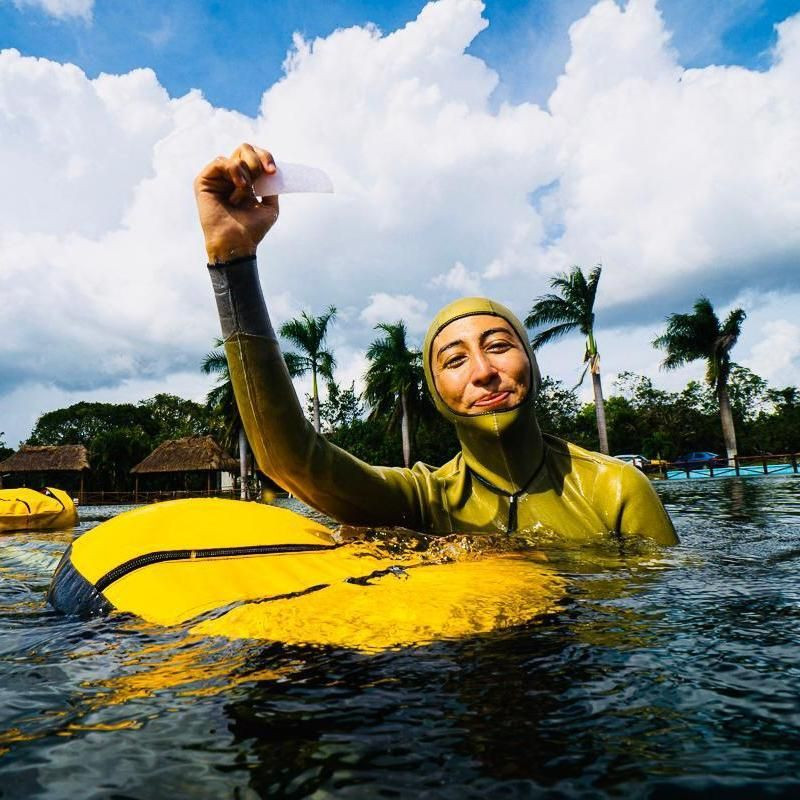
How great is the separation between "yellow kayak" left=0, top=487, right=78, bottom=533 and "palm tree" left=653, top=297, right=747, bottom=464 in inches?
983

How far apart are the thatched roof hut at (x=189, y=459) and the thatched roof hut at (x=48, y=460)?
3.38 meters

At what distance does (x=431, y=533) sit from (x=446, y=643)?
5.14ft

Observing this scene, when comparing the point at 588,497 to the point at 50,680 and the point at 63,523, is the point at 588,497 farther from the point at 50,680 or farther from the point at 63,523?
the point at 63,523

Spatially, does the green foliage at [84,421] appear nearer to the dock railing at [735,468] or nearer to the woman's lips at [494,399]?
the dock railing at [735,468]

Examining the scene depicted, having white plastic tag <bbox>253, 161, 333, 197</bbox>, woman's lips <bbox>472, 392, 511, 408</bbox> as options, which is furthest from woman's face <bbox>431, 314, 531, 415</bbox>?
white plastic tag <bbox>253, 161, 333, 197</bbox>

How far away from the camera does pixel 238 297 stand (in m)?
2.21

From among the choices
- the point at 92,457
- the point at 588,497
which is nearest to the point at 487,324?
the point at 588,497

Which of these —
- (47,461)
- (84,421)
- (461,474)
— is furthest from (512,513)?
(84,421)

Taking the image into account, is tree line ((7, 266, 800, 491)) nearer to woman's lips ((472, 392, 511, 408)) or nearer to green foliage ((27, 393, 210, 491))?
green foliage ((27, 393, 210, 491))

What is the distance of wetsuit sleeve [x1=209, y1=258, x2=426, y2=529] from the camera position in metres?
2.22

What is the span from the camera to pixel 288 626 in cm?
159

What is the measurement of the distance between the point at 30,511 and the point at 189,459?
2139 centimetres

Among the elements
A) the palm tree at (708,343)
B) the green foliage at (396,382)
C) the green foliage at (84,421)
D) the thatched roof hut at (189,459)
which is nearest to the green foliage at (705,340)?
the palm tree at (708,343)

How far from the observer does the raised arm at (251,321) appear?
2176 mm
